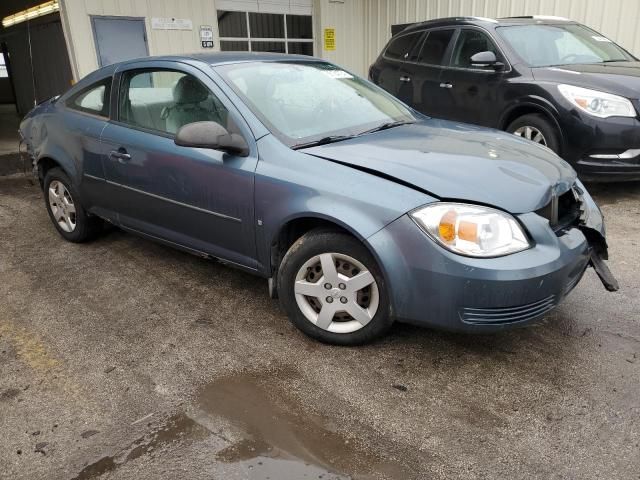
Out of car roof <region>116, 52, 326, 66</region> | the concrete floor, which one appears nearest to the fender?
the concrete floor

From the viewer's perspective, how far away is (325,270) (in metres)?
2.85

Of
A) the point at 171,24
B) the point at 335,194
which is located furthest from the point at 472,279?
the point at 171,24

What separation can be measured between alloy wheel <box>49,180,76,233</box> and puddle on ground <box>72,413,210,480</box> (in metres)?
2.78

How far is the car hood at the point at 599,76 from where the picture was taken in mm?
5027

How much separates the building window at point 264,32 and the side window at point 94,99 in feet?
19.2

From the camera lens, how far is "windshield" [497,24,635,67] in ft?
19.2

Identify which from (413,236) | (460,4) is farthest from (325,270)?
(460,4)

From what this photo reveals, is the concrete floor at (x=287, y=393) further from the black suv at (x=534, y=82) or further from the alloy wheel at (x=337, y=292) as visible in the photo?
the black suv at (x=534, y=82)

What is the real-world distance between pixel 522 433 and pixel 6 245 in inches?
178

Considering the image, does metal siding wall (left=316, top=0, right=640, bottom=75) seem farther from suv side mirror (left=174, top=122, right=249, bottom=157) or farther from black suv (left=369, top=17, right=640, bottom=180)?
suv side mirror (left=174, top=122, right=249, bottom=157)

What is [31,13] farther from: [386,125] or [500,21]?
[386,125]

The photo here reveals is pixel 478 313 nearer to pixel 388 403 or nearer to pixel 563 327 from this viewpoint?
pixel 388 403

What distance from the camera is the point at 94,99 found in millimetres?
4203

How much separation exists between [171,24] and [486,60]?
556 cm
